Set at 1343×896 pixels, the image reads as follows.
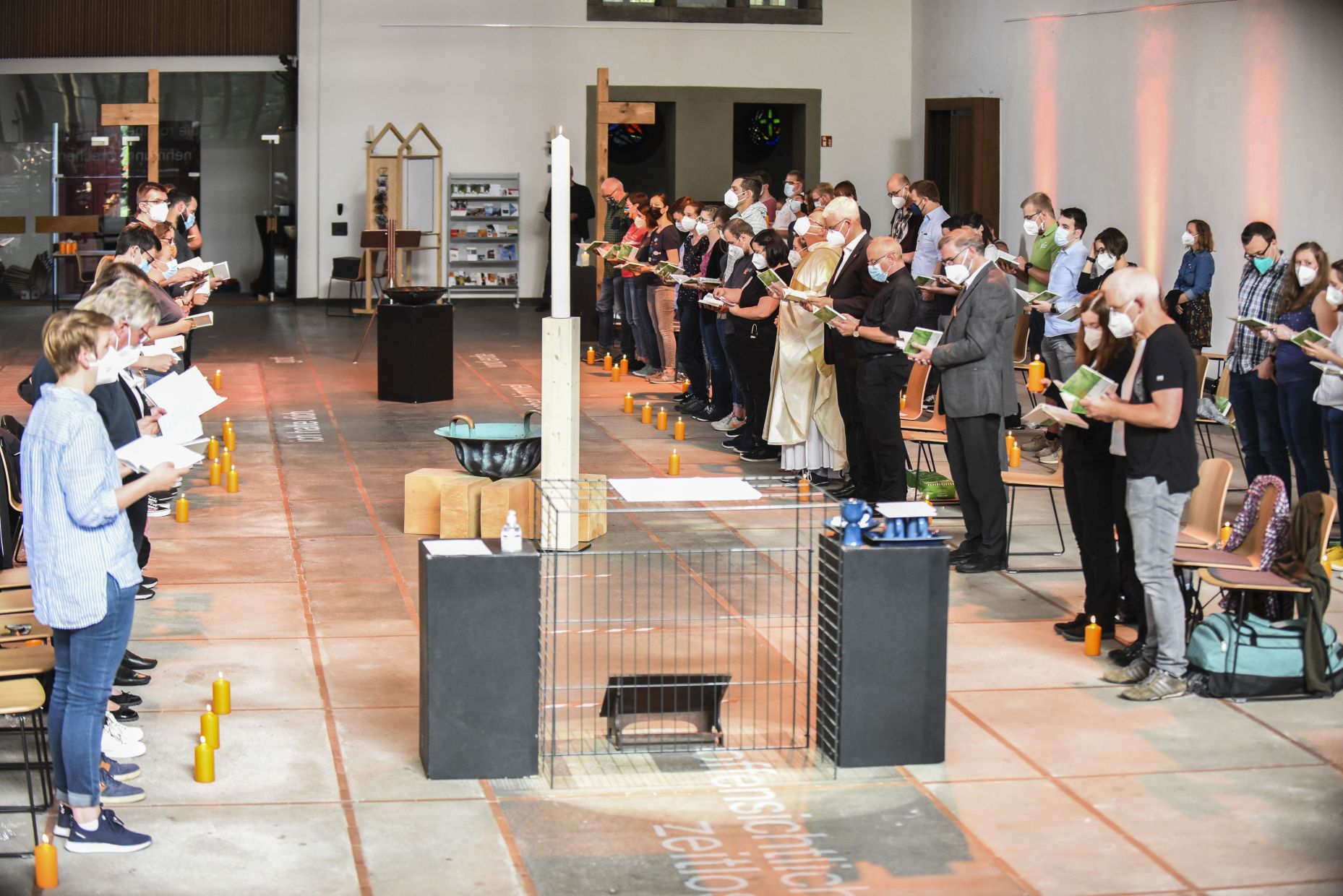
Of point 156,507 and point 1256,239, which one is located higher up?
point 1256,239

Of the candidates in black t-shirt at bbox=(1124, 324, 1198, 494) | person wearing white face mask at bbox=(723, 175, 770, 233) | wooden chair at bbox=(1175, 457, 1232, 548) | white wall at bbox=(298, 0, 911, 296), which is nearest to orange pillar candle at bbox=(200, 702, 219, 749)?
black t-shirt at bbox=(1124, 324, 1198, 494)

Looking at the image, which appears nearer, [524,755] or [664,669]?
[524,755]

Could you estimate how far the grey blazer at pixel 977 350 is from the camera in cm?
897

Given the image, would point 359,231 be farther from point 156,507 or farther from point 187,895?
point 187,895

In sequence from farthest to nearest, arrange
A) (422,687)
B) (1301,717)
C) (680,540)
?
(680,540), (1301,717), (422,687)

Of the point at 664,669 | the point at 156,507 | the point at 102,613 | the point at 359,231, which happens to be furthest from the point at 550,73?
the point at 102,613

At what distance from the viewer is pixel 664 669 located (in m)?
7.09

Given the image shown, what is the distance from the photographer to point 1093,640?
302 inches

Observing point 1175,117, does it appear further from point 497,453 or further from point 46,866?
point 46,866

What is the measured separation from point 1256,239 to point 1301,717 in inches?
194

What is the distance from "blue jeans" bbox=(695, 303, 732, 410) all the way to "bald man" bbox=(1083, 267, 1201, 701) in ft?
24.5

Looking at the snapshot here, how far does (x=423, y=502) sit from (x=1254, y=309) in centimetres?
545

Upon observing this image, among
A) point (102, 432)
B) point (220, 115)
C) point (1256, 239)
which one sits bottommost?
point (102, 432)

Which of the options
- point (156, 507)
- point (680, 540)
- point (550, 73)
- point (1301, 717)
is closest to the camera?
point (1301, 717)
